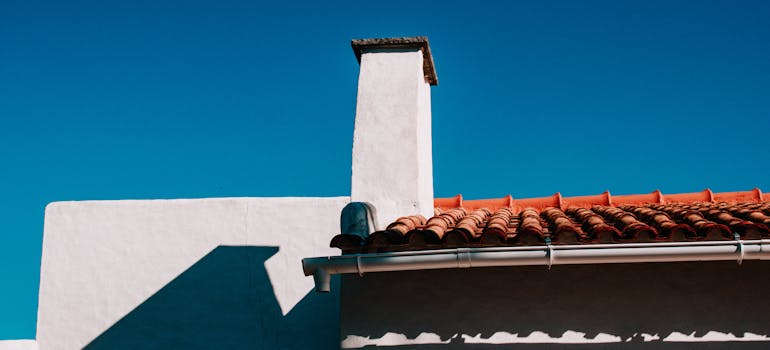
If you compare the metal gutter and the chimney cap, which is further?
the chimney cap

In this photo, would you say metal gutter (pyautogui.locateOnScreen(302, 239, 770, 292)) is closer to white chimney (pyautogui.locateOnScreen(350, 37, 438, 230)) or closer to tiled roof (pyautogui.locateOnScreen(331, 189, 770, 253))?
tiled roof (pyautogui.locateOnScreen(331, 189, 770, 253))

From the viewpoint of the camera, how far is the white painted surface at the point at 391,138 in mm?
7445

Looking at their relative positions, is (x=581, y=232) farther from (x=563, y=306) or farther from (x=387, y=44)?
(x=387, y=44)

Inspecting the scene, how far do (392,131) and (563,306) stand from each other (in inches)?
101

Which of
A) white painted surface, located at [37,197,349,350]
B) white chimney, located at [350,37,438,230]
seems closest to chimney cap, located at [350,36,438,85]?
white chimney, located at [350,37,438,230]

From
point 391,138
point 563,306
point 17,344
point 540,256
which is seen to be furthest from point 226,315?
point 540,256

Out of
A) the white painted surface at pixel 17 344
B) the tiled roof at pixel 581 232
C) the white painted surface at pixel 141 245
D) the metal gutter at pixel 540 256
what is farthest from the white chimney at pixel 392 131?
the white painted surface at pixel 17 344

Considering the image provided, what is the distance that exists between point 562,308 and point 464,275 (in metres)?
0.80

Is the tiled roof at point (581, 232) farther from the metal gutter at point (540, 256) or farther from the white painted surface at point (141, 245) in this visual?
the white painted surface at point (141, 245)

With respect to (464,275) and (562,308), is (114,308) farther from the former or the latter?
(562,308)

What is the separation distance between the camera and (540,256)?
5582 mm

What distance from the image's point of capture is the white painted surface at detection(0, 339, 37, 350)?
8305mm

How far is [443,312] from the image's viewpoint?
20.3 ft

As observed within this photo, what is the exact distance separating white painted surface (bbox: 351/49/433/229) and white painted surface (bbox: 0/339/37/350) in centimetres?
409
